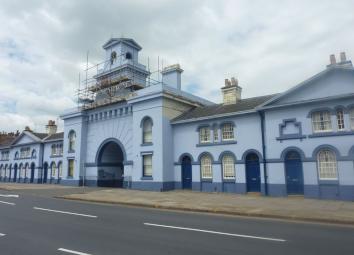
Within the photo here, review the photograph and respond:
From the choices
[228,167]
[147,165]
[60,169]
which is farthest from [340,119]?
[60,169]

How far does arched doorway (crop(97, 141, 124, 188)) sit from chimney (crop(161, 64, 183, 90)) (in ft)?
29.4

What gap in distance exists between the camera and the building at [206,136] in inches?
759

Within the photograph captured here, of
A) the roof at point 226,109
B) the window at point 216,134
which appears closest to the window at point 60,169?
the roof at point 226,109

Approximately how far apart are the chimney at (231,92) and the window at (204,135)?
144 inches

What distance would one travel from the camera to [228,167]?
24031 mm

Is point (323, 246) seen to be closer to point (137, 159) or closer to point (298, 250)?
point (298, 250)

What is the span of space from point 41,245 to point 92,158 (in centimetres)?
2664

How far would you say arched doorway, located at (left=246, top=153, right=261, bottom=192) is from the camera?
22516 mm

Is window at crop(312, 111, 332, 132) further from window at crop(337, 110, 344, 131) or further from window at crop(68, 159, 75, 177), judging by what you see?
window at crop(68, 159, 75, 177)

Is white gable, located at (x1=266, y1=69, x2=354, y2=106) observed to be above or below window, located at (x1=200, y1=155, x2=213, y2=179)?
above

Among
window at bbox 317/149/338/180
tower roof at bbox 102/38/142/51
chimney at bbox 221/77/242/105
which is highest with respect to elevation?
tower roof at bbox 102/38/142/51

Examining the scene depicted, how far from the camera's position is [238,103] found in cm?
2666

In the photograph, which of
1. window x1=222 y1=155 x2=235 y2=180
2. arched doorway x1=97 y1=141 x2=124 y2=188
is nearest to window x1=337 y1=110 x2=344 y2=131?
window x1=222 y1=155 x2=235 y2=180

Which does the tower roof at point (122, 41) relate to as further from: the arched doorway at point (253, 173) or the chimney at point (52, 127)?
the arched doorway at point (253, 173)
